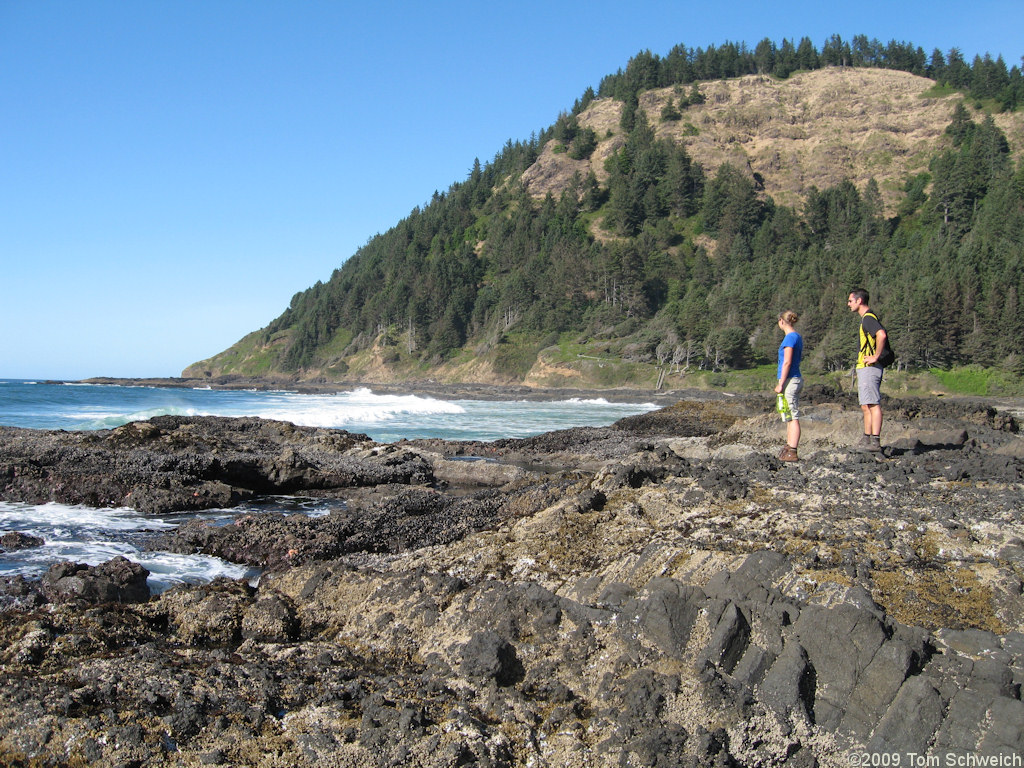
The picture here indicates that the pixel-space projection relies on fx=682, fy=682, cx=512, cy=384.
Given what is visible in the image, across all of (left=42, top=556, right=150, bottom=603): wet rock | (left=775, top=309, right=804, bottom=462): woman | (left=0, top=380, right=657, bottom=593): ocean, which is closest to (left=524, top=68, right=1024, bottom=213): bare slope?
(left=0, top=380, right=657, bottom=593): ocean

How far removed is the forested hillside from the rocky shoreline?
5406 centimetres

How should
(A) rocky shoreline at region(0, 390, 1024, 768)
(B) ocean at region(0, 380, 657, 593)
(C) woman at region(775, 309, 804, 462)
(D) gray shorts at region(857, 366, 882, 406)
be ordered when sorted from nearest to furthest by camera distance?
(A) rocky shoreline at region(0, 390, 1024, 768) → (B) ocean at region(0, 380, 657, 593) → (D) gray shorts at region(857, 366, 882, 406) → (C) woman at region(775, 309, 804, 462)

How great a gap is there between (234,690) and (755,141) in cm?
11840

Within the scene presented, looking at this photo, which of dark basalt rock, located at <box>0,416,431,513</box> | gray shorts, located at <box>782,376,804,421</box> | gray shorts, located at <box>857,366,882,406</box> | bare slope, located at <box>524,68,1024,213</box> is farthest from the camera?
bare slope, located at <box>524,68,1024,213</box>

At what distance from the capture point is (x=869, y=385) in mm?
8984

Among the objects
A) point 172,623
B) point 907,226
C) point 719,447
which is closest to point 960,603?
point 172,623

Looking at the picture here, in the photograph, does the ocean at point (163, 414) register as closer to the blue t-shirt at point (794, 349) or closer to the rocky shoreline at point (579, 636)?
the rocky shoreline at point (579, 636)

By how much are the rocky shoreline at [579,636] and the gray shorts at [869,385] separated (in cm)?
97

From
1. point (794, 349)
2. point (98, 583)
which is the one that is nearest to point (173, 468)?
point (98, 583)

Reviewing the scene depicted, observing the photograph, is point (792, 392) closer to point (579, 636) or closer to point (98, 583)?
point (579, 636)

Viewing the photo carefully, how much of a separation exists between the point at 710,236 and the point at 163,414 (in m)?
79.2

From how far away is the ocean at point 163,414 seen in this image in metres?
7.85

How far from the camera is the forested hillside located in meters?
64.1

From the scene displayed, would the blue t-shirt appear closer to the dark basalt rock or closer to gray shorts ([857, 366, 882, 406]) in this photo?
gray shorts ([857, 366, 882, 406])
